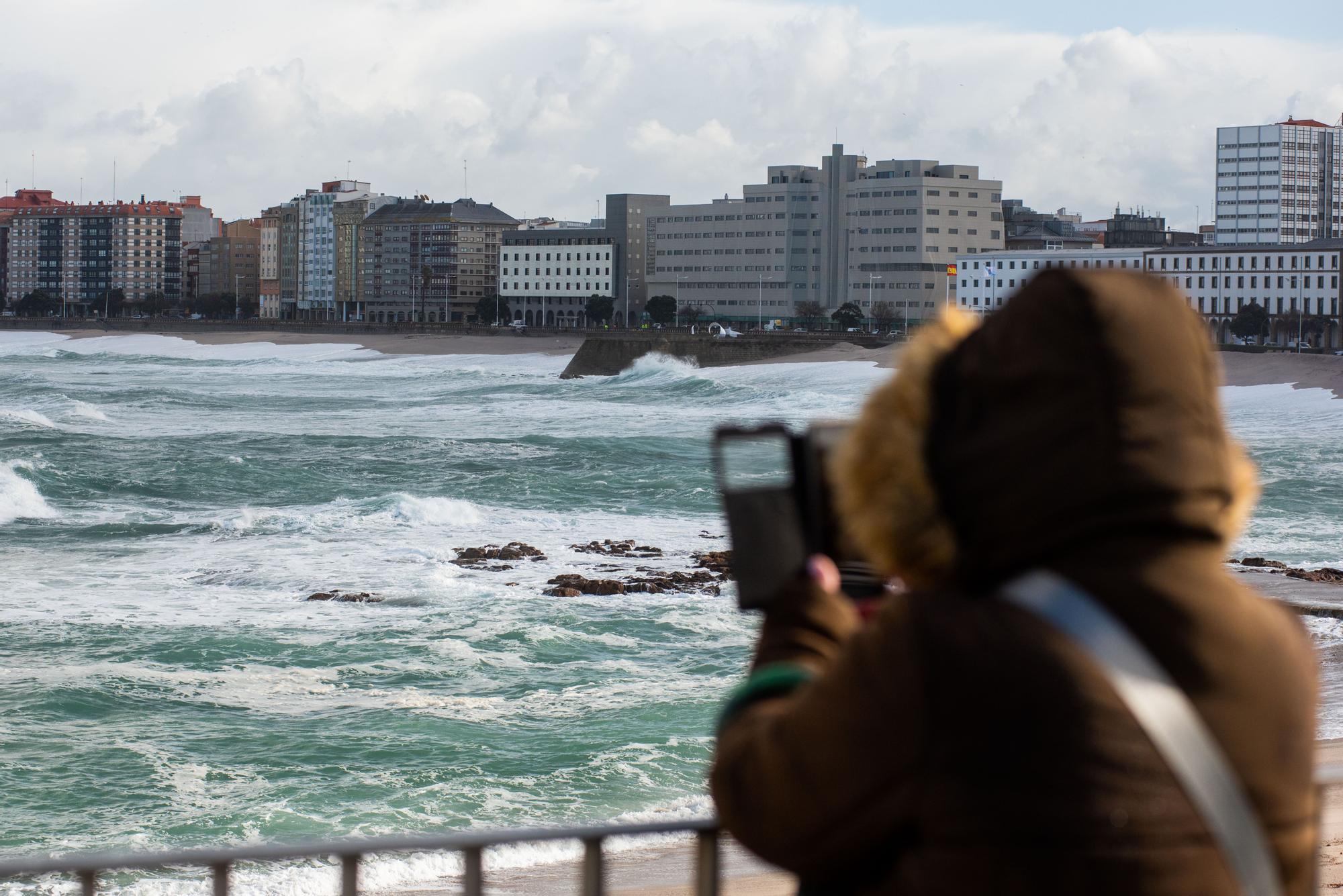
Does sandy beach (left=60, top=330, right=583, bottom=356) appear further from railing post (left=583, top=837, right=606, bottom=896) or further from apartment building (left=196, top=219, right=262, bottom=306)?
railing post (left=583, top=837, right=606, bottom=896)

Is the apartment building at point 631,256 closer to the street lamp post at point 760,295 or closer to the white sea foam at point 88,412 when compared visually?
the street lamp post at point 760,295

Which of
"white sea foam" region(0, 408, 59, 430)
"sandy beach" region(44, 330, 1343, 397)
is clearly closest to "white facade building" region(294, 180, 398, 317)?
"sandy beach" region(44, 330, 1343, 397)

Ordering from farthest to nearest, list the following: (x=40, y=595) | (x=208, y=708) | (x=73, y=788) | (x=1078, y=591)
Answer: (x=40, y=595) → (x=208, y=708) → (x=73, y=788) → (x=1078, y=591)

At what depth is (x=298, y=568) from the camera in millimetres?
18031

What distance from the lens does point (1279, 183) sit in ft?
419

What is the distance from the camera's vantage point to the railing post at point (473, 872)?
2.02 meters

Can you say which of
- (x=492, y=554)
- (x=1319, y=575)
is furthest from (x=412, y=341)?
(x=1319, y=575)

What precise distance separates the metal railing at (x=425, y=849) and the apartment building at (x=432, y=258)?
143 m

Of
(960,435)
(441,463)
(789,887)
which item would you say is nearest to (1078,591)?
(960,435)

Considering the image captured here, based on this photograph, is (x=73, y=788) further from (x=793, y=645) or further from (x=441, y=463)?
(x=441, y=463)

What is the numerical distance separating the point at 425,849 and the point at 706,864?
41 centimetres

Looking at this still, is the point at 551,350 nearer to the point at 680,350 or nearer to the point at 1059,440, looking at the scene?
the point at 680,350

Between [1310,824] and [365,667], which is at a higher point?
[1310,824]

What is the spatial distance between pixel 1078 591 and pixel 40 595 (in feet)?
53.1
